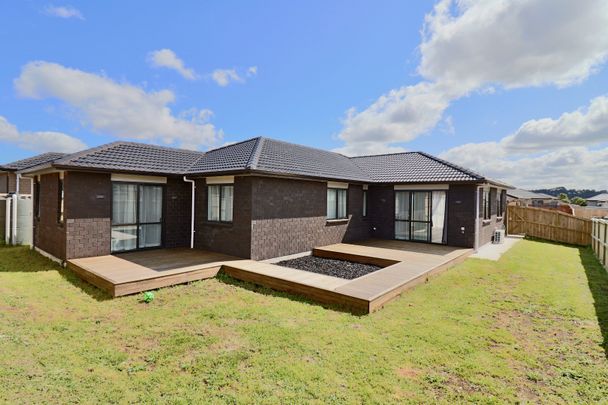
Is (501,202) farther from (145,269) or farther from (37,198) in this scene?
(37,198)

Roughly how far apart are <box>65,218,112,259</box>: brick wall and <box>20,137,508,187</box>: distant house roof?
170 centimetres

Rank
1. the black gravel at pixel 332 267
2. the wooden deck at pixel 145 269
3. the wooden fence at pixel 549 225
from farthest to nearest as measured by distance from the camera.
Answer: the wooden fence at pixel 549 225 → the black gravel at pixel 332 267 → the wooden deck at pixel 145 269

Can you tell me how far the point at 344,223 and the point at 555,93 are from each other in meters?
10.8

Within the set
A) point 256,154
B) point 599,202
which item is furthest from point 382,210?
point 599,202

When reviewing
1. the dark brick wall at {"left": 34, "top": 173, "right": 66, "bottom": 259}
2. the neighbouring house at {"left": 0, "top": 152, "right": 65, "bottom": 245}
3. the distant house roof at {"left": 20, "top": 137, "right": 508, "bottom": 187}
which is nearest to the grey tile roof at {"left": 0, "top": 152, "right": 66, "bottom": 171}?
the neighbouring house at {"left": 0, "top": 152, "right": 65, "bottom": 245}

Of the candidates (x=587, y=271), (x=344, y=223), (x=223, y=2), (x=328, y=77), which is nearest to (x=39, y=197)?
(x=223, y=2)

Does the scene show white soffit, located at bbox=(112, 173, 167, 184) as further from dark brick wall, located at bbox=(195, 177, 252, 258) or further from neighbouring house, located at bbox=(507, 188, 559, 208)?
neighbouring house, located at bbox=(507, 188, 559, 208)

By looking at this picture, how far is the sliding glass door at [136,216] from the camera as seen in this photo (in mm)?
10070

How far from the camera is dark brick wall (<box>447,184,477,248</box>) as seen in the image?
12281mm

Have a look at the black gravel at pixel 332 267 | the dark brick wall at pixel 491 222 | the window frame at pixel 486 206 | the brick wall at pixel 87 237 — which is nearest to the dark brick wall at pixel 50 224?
the brick wall at pixel 87 237

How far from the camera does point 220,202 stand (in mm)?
10812

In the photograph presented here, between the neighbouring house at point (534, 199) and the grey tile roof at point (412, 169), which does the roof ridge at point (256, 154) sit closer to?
the grey tile roof at point (412, 169)

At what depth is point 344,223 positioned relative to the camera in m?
13.3

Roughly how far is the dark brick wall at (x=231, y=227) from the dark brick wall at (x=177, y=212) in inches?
19.4
